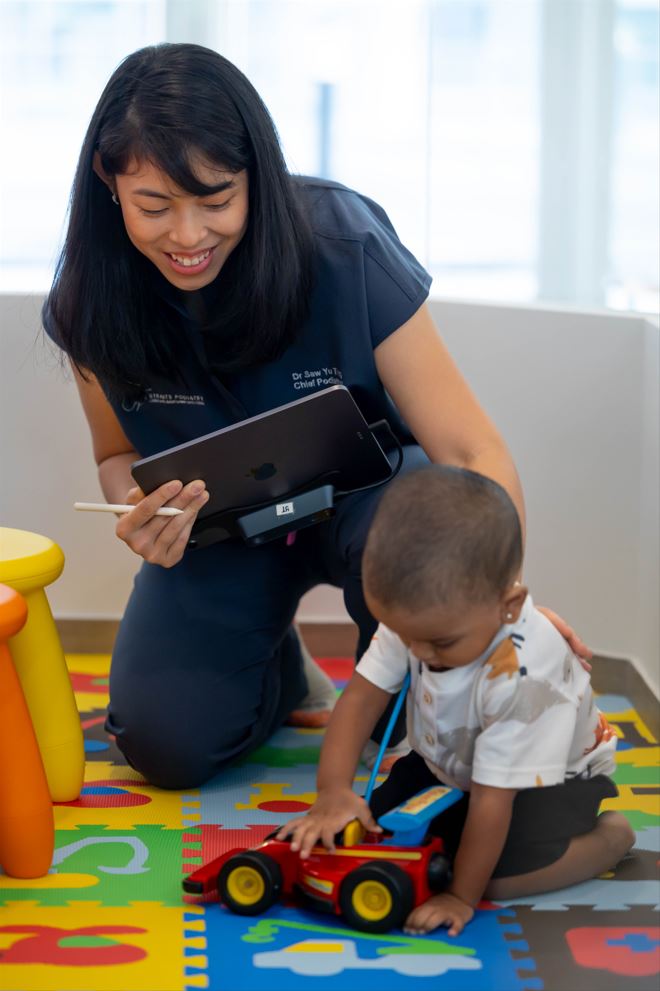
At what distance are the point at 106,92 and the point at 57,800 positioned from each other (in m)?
0.74

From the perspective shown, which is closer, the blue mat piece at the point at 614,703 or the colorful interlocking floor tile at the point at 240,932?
the colorful interlocking floor tile at the point at 240,932

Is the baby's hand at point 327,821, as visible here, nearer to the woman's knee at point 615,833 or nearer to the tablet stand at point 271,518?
the woman's knee at point 615,833

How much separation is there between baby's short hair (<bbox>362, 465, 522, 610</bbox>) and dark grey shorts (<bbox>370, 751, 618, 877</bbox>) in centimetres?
25

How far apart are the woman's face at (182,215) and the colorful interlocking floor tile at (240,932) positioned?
0.57 meters

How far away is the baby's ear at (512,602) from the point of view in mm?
1035

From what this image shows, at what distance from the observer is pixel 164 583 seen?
150cm

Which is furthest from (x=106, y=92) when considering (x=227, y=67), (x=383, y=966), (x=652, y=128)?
(x=652, y=128)

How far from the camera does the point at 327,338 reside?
1392mm

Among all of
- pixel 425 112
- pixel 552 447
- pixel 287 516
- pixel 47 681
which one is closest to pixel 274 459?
pixel 287 516

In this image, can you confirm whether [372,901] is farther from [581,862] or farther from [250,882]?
[581,862]

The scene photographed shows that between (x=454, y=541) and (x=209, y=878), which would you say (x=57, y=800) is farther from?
(x=454, y=541)

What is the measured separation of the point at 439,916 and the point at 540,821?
0.47 feet

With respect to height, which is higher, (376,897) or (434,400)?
(434,400)

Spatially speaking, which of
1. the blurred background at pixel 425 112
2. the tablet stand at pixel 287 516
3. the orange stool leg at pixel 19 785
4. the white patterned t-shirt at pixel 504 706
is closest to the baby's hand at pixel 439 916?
the white patterned t-shirt at pixel 504 706
